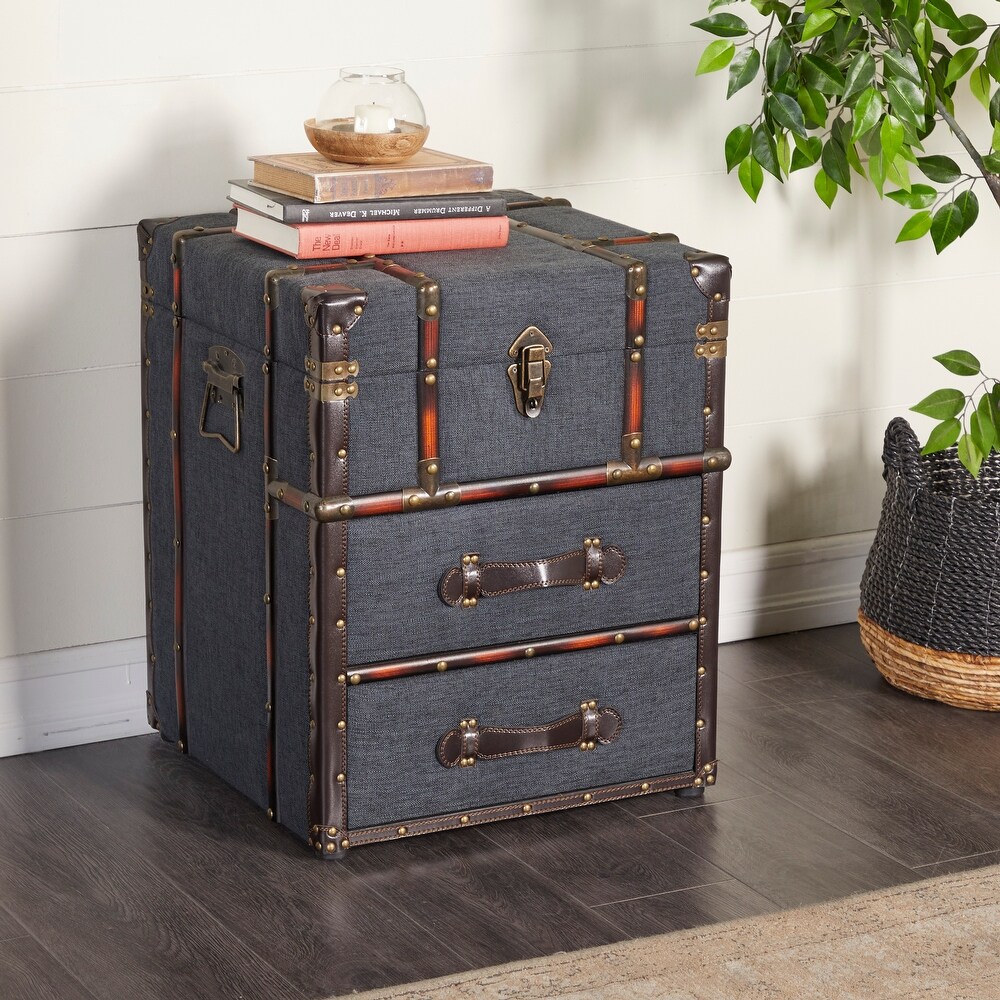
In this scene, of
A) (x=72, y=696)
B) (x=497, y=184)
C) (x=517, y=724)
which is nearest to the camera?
(x=517, y=724)

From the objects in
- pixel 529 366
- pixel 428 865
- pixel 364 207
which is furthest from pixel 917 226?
pixel 428 865

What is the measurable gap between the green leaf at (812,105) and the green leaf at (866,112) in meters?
0.13

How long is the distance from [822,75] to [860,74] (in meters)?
0.10

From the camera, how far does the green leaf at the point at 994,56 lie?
2.49 m

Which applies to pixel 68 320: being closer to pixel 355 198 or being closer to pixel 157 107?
pixel 157 107

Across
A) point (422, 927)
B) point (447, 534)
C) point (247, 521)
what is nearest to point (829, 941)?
point (422, 927)

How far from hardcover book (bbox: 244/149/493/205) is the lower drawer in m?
0.57

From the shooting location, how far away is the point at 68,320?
7.75 feet

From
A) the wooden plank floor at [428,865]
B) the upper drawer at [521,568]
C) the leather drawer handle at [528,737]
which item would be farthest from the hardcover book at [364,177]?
the wooden plank floor at [428,865]

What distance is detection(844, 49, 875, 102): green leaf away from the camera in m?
2.26

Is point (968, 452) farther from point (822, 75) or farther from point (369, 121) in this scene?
point (369, 121)

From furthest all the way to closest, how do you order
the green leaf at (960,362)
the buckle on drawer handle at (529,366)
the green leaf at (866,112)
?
the green leaf at (960,362), the green leaf at (866,112), the buckle on drawer handle at (529,366)

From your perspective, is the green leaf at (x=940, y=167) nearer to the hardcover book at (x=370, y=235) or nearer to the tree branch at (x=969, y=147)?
the tree branch at (x=969, y=147)

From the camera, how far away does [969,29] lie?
245cm
